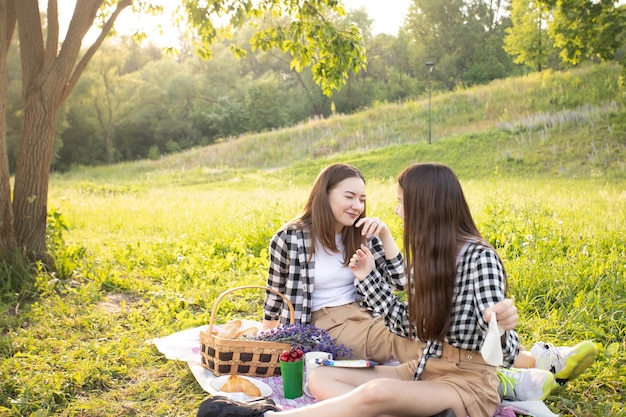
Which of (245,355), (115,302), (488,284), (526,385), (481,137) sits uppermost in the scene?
(481,137)

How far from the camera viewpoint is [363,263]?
12.1 feet

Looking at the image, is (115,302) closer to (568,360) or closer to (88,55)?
(88,55)

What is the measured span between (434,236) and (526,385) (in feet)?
4.13

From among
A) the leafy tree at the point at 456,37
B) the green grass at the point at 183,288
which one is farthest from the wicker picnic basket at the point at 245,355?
the leafy tree at the point at 456,37

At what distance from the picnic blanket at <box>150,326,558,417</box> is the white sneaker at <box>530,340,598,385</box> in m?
0.38

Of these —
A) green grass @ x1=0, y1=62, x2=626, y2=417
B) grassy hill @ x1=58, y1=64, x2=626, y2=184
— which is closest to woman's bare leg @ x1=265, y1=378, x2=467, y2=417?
green grass @ x1=0, y1=62, x2=626, y2=417

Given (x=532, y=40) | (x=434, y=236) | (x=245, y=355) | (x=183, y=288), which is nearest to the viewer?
(x=434, y=236)

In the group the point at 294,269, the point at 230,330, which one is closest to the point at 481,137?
the point at 294,269

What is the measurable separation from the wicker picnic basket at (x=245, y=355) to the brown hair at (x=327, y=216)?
49 cm

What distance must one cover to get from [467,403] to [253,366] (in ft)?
4.74

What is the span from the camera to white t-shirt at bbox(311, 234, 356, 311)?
4059 millimetres

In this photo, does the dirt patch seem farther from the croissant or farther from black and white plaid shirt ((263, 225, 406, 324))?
the croissant

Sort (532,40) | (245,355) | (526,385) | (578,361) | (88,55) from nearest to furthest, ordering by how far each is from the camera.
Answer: (526,385) → (578,361) → (245,355) → (88,55) → (532,40)

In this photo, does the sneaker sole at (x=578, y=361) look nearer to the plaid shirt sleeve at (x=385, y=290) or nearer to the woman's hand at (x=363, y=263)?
the plaid shirt sleeve at (x=385, y=290)
